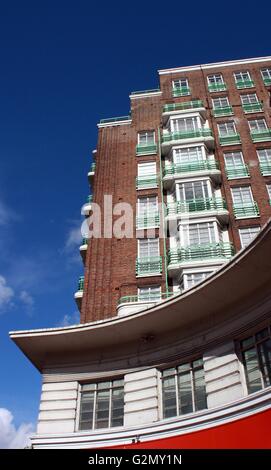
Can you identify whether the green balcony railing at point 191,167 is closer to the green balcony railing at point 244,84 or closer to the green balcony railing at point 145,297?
the green balcony railing at point 145,297

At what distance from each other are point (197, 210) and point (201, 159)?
481 cm

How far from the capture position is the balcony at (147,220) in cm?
2720

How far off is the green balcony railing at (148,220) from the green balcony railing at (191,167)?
143 inches

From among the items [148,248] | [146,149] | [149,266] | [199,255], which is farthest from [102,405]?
[146,149]

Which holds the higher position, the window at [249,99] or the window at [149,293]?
the window at [249,99]

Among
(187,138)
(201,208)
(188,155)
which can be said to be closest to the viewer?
(201,208)

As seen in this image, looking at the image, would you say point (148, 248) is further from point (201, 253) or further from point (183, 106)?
point (183, 106)

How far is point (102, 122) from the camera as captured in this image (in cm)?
3631

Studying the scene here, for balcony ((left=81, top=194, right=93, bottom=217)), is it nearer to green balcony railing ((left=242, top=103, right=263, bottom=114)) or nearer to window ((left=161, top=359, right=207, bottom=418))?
green balcony railing ((left=242, top=103, right=263, bottom=114))

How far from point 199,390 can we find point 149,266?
11.7 m

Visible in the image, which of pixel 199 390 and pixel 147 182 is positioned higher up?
pixel 147 182

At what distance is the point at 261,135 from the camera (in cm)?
3161

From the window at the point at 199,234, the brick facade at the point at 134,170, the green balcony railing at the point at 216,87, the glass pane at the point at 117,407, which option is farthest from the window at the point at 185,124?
the glass pane at the point at 117,407

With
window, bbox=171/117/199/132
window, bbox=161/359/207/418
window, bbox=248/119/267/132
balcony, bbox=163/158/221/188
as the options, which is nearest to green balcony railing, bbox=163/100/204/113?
window, bbox=171/117/199/132
